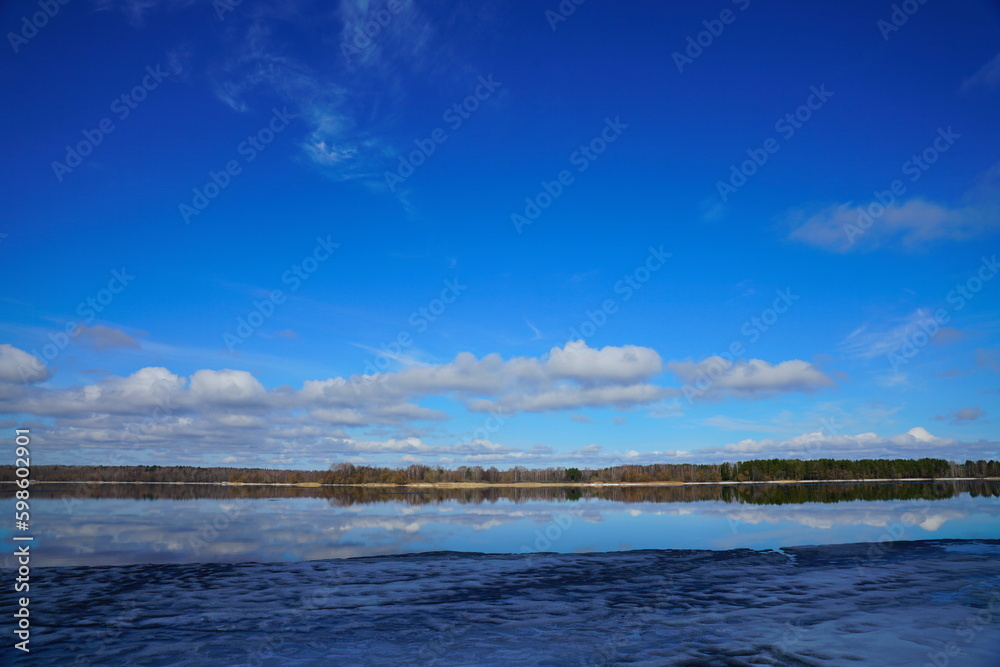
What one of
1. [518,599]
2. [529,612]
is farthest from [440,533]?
[529,612]

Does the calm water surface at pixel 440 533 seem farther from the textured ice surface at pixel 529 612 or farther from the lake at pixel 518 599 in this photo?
the textured ice surface at pixel 529 612

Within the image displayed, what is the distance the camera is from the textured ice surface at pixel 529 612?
10.8m

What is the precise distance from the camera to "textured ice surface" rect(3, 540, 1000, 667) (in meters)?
10.8

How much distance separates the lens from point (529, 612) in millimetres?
14156

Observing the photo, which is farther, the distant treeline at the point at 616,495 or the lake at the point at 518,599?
the distant treeline at the point at 616,495

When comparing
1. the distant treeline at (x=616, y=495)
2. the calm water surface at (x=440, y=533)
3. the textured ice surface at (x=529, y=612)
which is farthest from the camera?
the distant treeline at (x=616, y=495)

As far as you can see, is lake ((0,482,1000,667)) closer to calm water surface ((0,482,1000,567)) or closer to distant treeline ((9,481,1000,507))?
calm water surface ((0,482,1000,567))

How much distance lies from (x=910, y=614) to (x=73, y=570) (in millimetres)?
24930

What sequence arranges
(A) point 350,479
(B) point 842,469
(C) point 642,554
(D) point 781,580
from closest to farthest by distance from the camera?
(D) point 781,580 → (C) point 642,554 → (B) point 842,469 → (A) point 350,479

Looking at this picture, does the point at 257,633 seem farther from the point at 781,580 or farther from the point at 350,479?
the point at 350,479

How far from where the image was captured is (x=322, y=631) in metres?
12.4

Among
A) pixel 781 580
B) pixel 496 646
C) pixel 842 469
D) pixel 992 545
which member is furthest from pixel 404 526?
pixel 842 469

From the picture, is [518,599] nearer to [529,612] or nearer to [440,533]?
[529,612]

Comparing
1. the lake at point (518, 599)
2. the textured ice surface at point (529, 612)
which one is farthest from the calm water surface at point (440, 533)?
the textured ice surface at point (529, 612)
